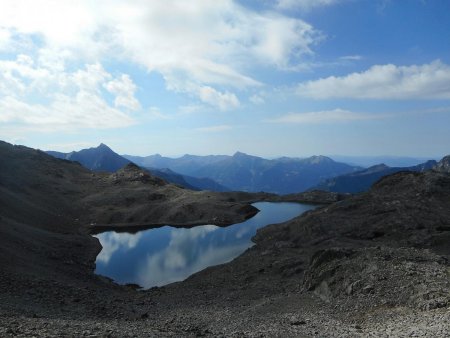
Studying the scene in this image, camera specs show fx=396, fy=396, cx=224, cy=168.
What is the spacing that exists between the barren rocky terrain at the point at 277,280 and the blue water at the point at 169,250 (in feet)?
12.4

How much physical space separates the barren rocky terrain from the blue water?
3776mm

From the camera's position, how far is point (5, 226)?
50250 millimetres

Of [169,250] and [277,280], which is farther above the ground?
[277,280]

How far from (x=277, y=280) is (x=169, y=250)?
32.3m

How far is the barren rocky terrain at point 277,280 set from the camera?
69.8 feet

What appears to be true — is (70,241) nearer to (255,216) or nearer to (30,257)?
(30,257)

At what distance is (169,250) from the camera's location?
221ft

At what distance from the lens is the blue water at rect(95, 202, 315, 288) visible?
53.0m

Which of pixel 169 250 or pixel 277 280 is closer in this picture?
pixel 277 280

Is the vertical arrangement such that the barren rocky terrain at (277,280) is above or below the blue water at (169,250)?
above

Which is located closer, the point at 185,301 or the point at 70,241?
the point at 185,301

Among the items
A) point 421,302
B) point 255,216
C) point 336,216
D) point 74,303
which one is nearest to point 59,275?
point 74,303

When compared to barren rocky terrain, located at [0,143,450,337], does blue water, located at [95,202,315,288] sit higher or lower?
lower

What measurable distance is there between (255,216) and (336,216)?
35.2m
